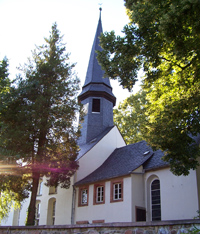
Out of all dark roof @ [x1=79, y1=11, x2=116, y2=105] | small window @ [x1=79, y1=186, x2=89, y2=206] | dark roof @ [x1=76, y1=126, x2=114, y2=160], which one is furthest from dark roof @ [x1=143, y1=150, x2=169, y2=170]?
dark roof @ [x1=79, y1=11, x2=116, y2=105]

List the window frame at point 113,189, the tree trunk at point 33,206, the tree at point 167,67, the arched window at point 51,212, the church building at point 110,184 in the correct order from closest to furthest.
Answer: the tree at point 167,67 → the church building at point 110,184 → the tree trunk at point 33,206 → the window frame at point 113,189 → the arched window at point 51,212

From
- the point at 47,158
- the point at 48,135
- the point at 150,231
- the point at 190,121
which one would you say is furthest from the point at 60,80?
the point at 150,231

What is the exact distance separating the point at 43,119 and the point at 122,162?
6.53m

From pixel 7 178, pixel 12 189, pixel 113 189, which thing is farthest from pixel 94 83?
pixel 7 178

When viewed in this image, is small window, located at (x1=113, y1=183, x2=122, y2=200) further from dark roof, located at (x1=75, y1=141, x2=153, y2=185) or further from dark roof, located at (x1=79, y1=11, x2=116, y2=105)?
dark roof, located at (x1=79, y1=11, x2=116, y2=105)

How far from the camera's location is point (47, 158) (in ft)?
54.2

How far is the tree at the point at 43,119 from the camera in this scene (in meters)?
16.0

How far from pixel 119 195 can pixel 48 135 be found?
213 inches

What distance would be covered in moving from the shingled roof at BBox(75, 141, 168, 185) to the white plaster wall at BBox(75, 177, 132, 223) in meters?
0.65

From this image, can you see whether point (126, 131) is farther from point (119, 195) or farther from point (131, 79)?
point (131, 79)

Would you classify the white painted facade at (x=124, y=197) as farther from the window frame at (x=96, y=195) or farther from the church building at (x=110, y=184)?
the window frame at (x=96, y=195)

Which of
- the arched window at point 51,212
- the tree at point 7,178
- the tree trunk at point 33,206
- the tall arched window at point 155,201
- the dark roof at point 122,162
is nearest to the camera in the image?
the tree at point 7,178

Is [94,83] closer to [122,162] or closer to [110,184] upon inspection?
[122,162]

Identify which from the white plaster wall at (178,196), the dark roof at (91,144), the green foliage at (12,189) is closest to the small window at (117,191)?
the white plaster wall at (178,196)
